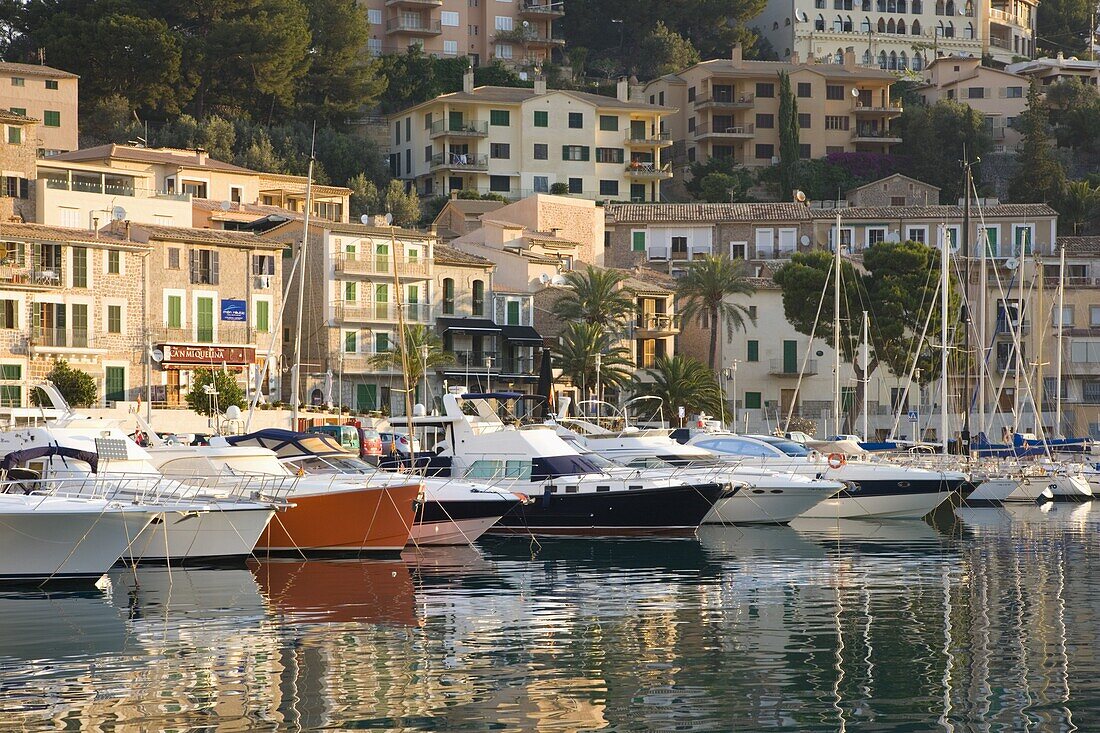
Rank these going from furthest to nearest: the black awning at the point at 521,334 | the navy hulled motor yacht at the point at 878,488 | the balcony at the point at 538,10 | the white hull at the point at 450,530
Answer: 1. the balcony at the point at 538,10
2. the black awning at the point at 521,334
3. the navy hulled motor yacht at the point at 878,488
4. the white hull at the point at 450,530

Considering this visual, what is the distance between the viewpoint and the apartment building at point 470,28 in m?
122

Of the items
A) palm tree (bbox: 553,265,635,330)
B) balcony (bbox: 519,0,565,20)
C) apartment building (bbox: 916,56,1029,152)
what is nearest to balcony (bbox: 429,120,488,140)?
balcony (bbox: 519,0,565,20)

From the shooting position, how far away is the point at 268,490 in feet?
107

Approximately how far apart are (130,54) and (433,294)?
2974 centimetres

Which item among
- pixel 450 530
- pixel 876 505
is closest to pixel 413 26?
pixel 876 505

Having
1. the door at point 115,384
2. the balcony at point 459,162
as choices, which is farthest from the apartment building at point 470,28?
the door at point 115,384

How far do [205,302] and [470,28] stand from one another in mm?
64112

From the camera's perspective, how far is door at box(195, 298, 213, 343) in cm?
6525

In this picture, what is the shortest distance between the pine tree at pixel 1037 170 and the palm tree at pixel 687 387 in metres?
41.4

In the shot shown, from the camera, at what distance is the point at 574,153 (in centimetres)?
10638

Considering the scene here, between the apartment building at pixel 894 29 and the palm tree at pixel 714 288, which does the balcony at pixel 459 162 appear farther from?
the apartment building at pixel 894 29

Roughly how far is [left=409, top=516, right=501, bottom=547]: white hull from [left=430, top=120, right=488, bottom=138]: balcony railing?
70.8 meters

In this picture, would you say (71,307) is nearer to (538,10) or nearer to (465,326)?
(465,326)

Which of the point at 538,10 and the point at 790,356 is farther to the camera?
the point at 538,10
